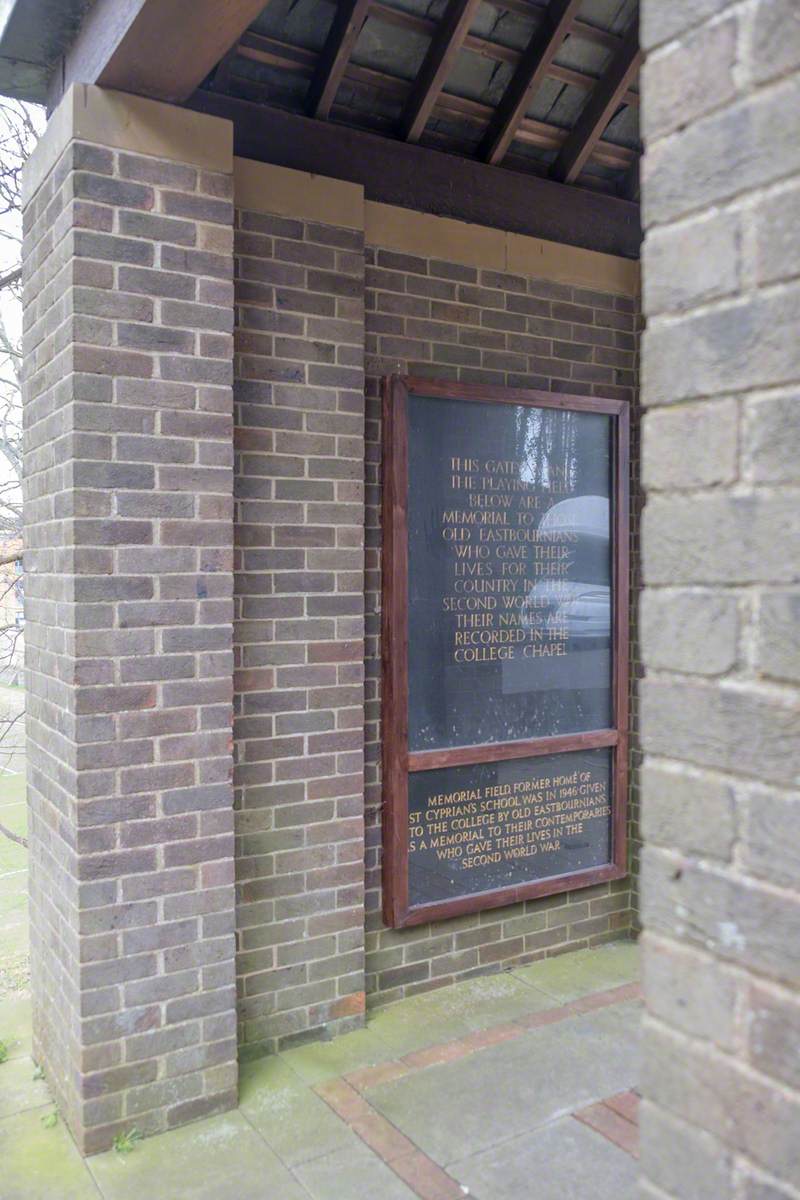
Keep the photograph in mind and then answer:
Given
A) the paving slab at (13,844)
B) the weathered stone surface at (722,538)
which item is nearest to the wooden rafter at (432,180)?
the weathered stone surface at (722,538)

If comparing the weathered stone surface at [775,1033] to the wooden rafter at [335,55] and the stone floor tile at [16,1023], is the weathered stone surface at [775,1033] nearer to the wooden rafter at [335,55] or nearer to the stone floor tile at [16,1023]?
the stone floor tile at [16,1023]

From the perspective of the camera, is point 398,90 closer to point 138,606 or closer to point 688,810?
point 138,606

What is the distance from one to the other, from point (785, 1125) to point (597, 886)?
3586 millimetres

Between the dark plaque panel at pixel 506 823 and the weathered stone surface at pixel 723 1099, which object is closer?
the weathered stone surface at pixel 723 1099

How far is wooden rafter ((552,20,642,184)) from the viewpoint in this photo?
157 inches

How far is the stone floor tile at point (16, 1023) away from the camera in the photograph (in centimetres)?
362

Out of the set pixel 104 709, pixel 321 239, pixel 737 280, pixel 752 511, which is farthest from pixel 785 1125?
pixel 321 239

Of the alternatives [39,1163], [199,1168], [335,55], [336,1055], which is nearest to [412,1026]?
[336,1055]

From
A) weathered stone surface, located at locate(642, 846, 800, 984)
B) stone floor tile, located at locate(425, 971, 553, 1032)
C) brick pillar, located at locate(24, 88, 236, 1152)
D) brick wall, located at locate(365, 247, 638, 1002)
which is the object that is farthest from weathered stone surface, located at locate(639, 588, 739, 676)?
stone floor tile, located at locate(425, 971, 553, 1032)

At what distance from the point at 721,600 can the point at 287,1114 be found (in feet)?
9.07

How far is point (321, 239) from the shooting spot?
3.60 metres

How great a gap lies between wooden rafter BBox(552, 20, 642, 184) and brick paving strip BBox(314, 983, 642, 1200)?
12.3 feet

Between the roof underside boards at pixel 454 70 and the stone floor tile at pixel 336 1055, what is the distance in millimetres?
3689

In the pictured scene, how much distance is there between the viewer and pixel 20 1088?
10.9 feet
